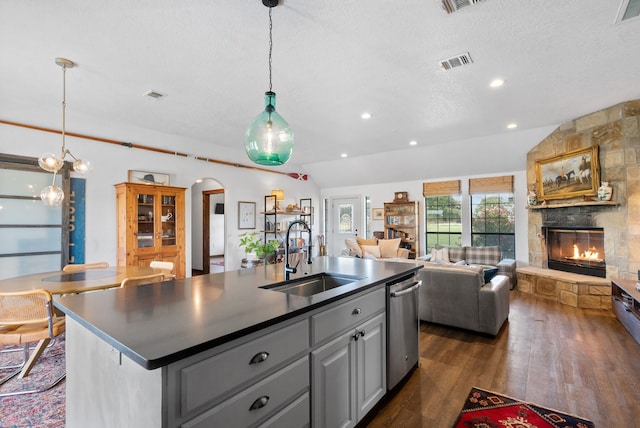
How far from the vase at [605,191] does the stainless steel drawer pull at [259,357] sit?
5252 mm

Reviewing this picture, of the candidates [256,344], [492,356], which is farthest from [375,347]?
[492,356]

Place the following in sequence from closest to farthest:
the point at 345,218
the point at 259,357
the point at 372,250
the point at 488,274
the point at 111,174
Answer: the point at 259,357
the point at 488,274
the point at 111,174
the point at 372,250
the point at 345,218

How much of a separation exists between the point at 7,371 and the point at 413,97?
4901 mm

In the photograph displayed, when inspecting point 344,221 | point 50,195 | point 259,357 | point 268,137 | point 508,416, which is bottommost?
point 508,416

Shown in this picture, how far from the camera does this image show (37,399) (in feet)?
7.13

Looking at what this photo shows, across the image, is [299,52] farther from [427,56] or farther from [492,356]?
[492,356]

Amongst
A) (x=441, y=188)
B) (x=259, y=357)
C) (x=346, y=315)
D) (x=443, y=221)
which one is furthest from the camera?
(x=443, y=221)

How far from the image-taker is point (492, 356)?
2.89 meters

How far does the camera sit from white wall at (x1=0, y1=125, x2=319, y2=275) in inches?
158

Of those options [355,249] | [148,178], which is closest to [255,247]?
[355,249]

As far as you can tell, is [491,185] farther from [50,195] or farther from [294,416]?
[50,195]

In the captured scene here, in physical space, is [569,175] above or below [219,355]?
above

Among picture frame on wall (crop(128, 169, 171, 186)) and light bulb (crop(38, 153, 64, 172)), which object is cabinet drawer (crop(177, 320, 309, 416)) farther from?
picture frame on wall (crop(128, 169, 171, 186))

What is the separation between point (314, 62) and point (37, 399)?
11.4 feet
